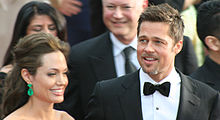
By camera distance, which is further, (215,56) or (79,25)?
(79,25)

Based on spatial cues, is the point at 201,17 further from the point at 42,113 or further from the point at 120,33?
the point at 42,113

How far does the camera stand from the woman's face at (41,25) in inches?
230

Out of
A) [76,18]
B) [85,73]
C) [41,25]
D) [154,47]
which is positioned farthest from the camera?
[76,18]

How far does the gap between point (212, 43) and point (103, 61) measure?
3.85 ft

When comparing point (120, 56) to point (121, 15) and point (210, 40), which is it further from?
point (210, 40)

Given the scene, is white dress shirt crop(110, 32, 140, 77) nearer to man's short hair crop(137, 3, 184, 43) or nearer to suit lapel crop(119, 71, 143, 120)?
suit lapel crop(119, 71, 143, 120)

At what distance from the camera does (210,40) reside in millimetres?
5633

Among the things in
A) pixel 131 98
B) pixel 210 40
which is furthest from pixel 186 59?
pixel 131 98

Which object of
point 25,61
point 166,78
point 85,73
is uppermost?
point 25,61

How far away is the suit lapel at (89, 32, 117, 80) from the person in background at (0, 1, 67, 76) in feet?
1.44

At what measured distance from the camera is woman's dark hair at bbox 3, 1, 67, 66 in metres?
5.80

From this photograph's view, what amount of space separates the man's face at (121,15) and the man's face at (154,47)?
1.11 metres

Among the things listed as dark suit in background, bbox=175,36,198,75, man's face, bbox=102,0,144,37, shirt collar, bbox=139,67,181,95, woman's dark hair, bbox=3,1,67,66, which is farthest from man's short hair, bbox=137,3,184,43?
woman's dark hair, bbox=3,1,67,66

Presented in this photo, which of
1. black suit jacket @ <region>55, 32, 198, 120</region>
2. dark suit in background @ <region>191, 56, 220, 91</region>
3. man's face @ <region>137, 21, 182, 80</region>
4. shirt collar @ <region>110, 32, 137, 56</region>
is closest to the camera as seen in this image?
man's face @ <region>137, 21, 182, 80</region>
